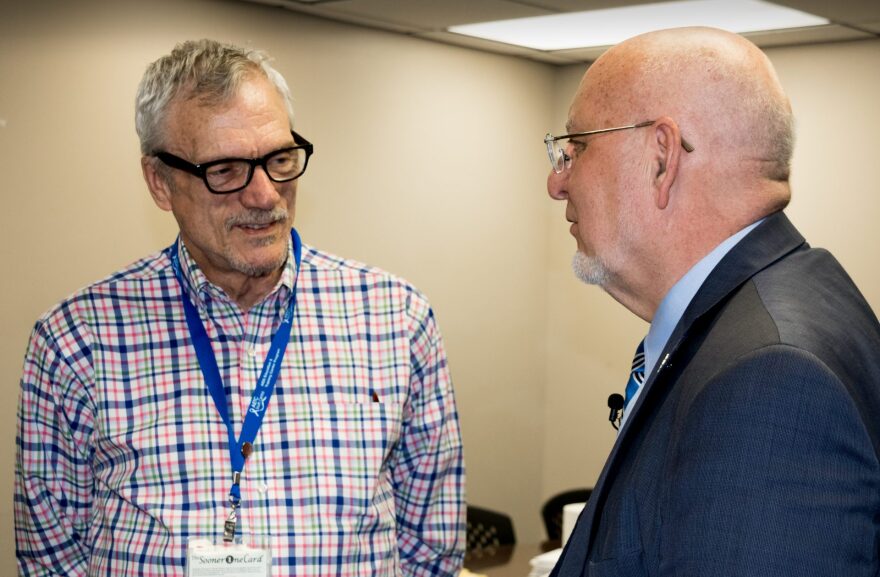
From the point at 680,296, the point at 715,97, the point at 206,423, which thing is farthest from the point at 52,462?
the point at 715,97

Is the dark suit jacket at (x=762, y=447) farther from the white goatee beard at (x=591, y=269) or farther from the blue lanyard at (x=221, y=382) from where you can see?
the blue lanyard at (x=221, y=382)

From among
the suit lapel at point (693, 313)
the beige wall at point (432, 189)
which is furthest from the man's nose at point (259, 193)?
the beige wall at point (432, 189)

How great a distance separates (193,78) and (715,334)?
52.6 inches

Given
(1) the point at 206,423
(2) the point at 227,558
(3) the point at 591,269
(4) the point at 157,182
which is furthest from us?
(4) the point at 157,182

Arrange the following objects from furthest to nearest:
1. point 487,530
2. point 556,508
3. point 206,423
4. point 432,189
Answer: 1. point 432,189
2. point 556,508
3. point 487,530
4. point 206,423

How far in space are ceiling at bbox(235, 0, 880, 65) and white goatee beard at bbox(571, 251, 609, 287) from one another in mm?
2196

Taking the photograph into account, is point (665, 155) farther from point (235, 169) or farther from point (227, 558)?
point (227, 558)

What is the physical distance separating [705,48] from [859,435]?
23.6 inches

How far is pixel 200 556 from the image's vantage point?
1.97 metres

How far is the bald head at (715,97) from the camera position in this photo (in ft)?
4.72

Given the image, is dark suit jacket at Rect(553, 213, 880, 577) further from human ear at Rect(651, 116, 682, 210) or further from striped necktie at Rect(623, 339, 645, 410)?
striped necktie at Rect(623, 339, 645, 410)

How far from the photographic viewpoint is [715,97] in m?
1.44

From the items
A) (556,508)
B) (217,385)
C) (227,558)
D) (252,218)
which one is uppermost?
(252,218)

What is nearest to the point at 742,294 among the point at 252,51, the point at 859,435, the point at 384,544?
the point at 859,435
